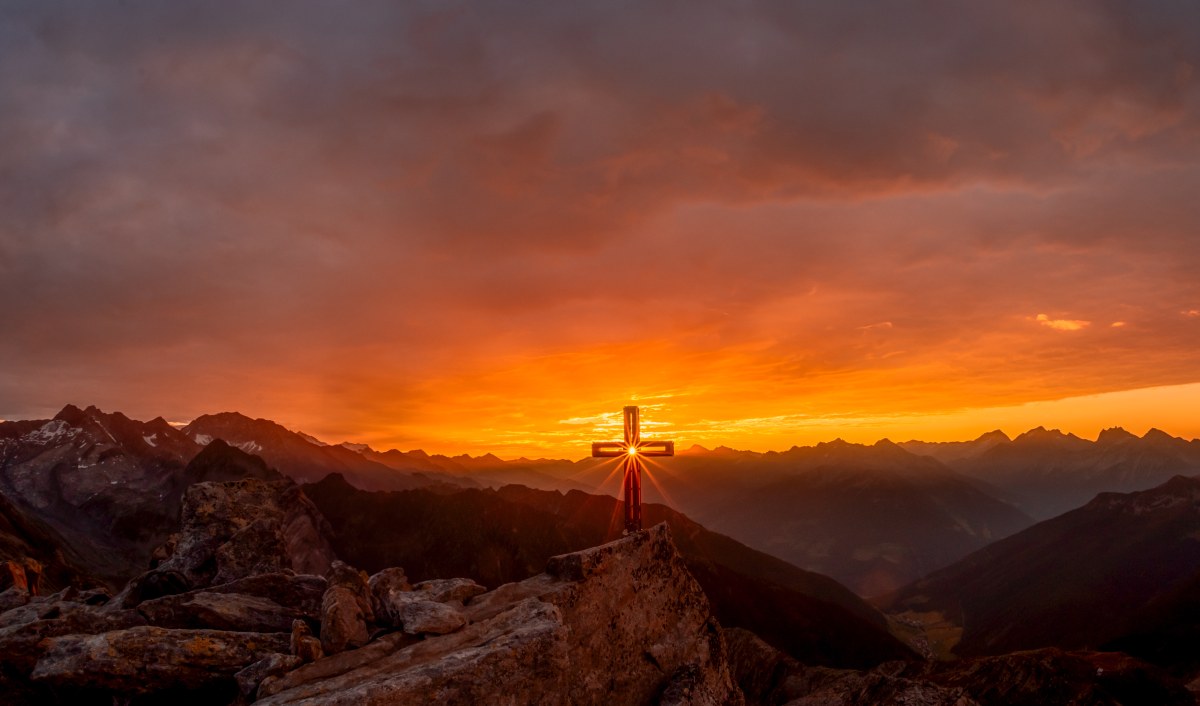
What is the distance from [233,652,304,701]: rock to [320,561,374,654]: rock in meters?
0.83

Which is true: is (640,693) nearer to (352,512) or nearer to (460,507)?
(460,507)

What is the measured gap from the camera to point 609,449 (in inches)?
912

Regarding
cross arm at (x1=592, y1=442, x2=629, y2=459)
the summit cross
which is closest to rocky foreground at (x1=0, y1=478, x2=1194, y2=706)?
the summit cross

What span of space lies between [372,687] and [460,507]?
174 m

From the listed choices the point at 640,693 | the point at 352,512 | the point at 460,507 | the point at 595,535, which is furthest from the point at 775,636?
the point at 640,693

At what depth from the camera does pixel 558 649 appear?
1490cm

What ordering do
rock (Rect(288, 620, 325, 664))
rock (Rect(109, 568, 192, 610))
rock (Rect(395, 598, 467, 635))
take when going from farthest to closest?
rock (Rect(109, 568, 192, 610)), rock (Rect(395, 598, 467, 635)), rock (Rect(288, 620, 325, 664))

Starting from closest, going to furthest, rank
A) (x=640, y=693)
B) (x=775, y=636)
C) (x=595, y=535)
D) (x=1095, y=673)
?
(x=640, y=693) < (x=1095, y=673) < (x=775, y=636) < (x=595, y=535)

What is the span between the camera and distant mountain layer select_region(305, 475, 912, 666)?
141500 millimetres

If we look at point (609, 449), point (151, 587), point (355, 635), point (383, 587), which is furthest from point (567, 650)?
point (151, 587)

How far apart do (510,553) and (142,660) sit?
156m

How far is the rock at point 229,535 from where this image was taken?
21.7 meters

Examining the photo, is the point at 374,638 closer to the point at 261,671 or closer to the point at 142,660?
the point at 261,671

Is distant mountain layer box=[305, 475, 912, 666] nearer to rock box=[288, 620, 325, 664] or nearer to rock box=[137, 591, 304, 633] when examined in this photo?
rock box=[137, 591, 304, 633]
